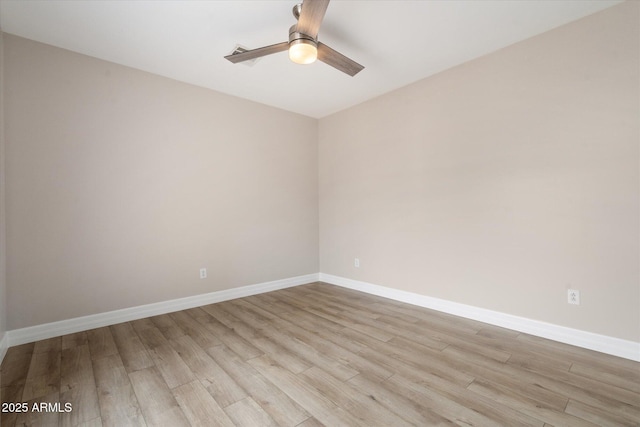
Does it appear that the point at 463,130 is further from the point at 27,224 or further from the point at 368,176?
the point at 27,224

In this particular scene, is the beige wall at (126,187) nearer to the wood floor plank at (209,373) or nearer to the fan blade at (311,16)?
the wood floor plank at (209,373)

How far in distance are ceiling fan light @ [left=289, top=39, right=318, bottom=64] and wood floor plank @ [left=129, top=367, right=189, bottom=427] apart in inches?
92.4

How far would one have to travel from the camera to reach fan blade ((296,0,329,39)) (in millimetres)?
1561

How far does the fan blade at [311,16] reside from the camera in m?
1.56

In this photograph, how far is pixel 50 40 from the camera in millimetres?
2391

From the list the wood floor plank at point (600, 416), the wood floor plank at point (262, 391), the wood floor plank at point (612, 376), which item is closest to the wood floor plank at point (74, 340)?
the wood floor plank at point (262, 391)

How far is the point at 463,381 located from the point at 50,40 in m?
4.29

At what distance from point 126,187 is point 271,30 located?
2123 millimetres

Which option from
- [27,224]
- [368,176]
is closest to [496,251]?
[368,176]

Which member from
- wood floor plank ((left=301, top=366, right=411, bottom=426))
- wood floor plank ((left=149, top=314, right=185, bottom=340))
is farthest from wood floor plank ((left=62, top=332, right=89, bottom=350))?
wood floor plank ((left=301, top=366, right=411, bottom=426))

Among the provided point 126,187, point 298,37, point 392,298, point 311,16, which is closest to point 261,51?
point 298,37

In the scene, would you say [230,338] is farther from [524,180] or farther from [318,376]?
[524,180]

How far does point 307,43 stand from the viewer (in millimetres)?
1840

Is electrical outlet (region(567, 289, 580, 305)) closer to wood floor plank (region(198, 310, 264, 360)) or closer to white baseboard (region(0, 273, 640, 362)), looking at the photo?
white baseboard (region(0, 273, 640, 362))
